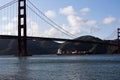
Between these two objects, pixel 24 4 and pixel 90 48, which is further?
pixel 90 48

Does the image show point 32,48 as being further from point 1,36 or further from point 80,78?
point 80,78

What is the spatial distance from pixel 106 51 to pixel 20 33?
78.5 meters

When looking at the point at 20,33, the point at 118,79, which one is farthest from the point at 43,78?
the point at 20,33

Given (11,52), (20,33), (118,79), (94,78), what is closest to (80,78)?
(94,78)

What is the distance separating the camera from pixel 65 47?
573 feet

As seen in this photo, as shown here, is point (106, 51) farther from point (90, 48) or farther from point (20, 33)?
point (20, 33)

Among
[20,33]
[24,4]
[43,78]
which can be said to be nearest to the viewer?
[43,78]

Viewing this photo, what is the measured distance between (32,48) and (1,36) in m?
88.4

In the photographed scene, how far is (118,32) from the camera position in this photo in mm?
153875

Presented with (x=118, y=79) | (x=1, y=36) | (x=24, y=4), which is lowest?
(x=118, y=79)

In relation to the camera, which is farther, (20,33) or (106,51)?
(106,51)

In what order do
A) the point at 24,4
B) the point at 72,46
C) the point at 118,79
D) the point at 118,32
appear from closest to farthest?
1. the point at 118,79
2. the point at 24,4
3. the point at 118,32
4. the point at 72,46

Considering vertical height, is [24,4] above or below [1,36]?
above

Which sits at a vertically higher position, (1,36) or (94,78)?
(1,36)
